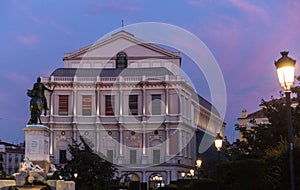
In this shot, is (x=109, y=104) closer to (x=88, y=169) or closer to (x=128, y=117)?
(x=128, y=117)

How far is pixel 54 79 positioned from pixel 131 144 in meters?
14.6

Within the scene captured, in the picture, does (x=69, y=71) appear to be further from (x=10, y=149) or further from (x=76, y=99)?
(x=10, y=149)

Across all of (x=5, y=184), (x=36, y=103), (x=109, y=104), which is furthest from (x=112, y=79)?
(x=5, y=184)

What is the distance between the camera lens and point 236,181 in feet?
57.1

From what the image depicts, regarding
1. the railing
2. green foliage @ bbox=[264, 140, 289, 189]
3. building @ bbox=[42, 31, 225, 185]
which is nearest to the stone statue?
green foliage @ bbox=[264, 140, 289, 189]

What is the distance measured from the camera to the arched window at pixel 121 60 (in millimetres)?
87244

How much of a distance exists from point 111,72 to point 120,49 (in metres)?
5.31

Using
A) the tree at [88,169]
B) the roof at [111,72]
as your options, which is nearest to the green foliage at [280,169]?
the tree at [88,169]

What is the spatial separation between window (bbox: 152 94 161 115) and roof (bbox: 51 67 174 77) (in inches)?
137

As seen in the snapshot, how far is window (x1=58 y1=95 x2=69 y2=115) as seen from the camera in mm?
81875

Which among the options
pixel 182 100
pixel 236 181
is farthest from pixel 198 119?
pixel 236 181

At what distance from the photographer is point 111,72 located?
84.9m

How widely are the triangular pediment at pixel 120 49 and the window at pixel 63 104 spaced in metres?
8.15

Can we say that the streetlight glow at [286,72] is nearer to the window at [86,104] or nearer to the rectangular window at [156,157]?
the rectangular window at [156,157]
